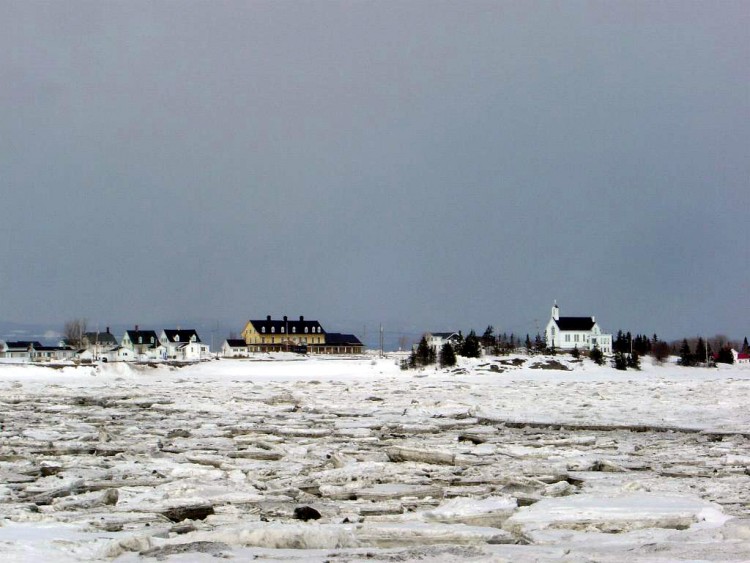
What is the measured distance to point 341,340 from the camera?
110 meters

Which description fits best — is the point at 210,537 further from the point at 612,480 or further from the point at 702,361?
the point at 702,361

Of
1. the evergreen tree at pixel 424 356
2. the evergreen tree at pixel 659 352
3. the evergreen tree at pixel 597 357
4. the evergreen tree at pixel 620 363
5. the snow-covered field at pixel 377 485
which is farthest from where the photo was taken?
the evergreen tree at pixel 659 352

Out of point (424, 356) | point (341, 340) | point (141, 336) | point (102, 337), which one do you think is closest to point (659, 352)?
point (424, 356)

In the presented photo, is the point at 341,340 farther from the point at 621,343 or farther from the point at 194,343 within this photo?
the point at 621,343

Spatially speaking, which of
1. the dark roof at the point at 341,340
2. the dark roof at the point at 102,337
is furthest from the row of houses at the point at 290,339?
the dark roof at the point at 102,337

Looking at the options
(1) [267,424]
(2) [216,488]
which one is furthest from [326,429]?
(2) [216,488]

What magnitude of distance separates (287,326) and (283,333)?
1.36 m

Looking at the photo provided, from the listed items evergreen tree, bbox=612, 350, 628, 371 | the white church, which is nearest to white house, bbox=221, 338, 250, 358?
the white church

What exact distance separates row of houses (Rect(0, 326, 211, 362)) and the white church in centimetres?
3937

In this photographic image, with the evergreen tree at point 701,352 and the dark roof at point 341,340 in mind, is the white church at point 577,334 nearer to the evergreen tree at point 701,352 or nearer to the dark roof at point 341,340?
the evergreen tree at point 701,352

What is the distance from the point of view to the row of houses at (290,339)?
345ft

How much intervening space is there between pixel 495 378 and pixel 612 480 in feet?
118

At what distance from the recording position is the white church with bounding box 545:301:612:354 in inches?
3361

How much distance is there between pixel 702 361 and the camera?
221 ft
